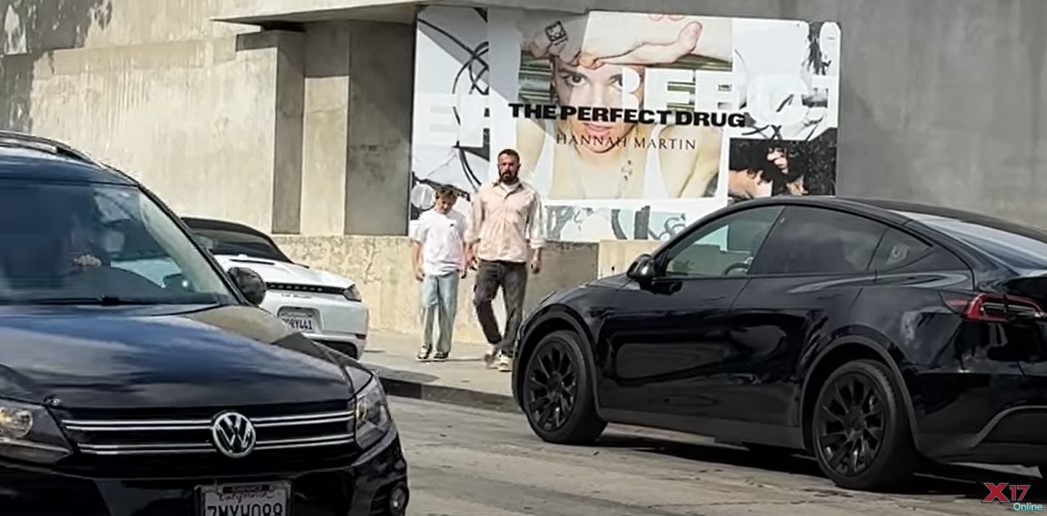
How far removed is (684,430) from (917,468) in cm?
169

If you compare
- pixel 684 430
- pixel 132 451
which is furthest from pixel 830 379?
pixel 132 451

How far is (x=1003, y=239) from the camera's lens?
403 inches

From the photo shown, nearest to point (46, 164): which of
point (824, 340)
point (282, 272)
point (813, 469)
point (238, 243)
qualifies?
point (824, 340)

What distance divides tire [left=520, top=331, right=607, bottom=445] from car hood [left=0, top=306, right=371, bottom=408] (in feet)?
17.7

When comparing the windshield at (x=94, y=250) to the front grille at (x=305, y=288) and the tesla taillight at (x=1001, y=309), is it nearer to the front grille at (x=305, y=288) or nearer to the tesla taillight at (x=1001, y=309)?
the tesla taillight at (x=1001, y=309)

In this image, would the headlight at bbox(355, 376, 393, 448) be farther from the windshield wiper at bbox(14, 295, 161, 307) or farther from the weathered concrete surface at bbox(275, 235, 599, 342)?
the weathered concrete surface at bbox(275, 235, 599, 342)

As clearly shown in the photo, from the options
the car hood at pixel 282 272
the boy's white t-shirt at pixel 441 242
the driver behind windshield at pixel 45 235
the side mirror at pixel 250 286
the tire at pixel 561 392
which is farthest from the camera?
the boy's white t-shirt at pixel 441 242

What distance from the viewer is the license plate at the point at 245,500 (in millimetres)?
5566

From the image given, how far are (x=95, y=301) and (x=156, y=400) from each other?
1103mm

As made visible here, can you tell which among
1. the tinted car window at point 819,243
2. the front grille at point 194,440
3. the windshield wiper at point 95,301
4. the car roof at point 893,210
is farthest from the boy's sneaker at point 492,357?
the front grille at point 194,440

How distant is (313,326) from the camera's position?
1513 centimetres

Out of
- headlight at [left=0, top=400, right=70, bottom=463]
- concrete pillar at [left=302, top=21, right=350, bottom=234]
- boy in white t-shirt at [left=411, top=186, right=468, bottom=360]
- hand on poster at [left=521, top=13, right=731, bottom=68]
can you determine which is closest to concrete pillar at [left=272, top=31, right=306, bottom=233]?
concrete pillar at [left=302, top=21, right=350, bottom=234]

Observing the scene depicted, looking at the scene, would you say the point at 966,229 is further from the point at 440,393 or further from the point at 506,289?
the point at 506,289

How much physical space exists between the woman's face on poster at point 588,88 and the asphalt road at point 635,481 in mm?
11397
